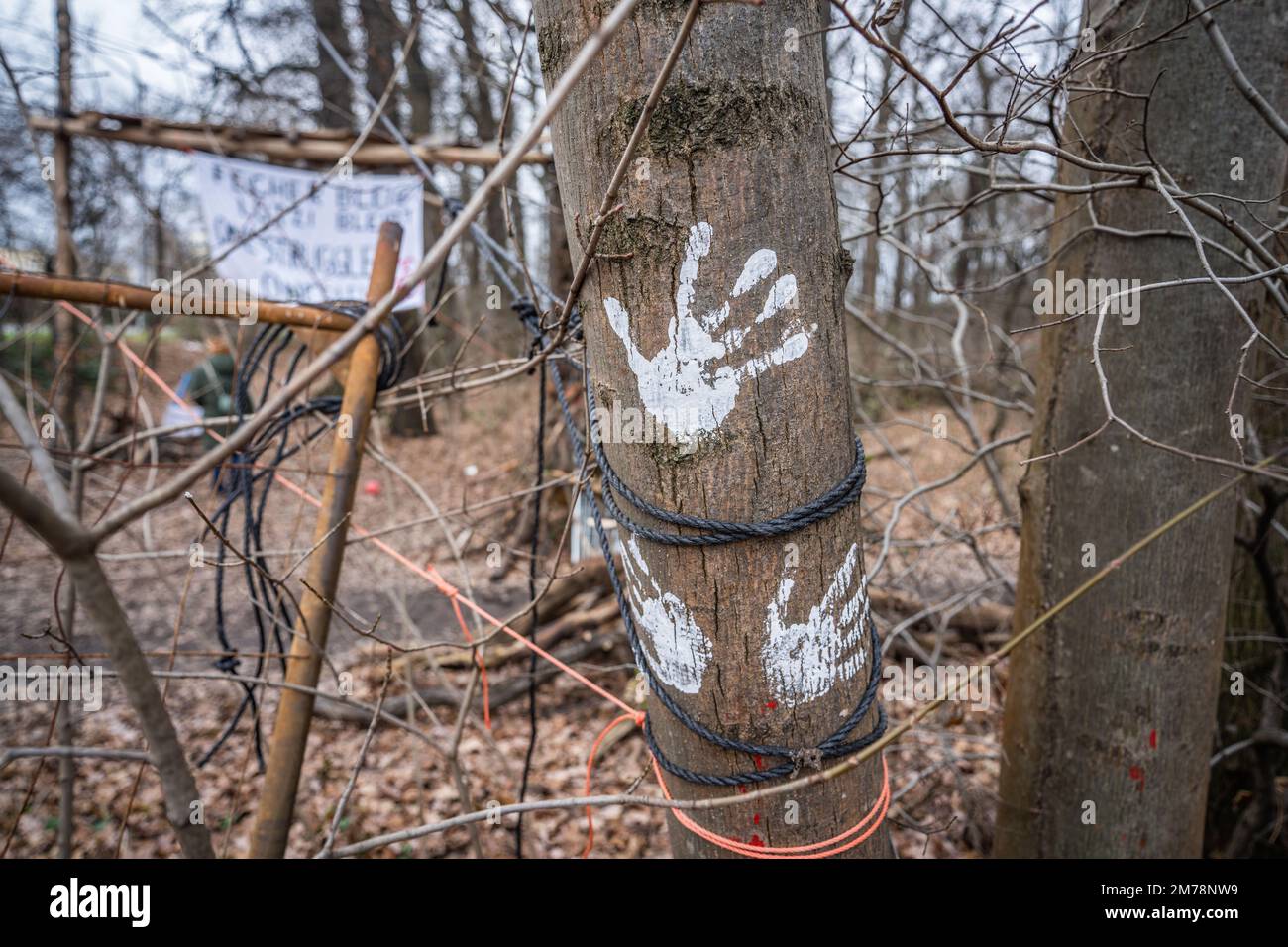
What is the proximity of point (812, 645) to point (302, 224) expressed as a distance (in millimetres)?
3690

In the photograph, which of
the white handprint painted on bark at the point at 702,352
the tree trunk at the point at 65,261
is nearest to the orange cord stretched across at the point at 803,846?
the white handprint painted on bark at the point at 702,352

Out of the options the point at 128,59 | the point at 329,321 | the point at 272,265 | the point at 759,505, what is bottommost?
the point at 759,505

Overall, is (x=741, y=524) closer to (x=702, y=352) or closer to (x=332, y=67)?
(x=702, y=352)

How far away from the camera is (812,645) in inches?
44.3

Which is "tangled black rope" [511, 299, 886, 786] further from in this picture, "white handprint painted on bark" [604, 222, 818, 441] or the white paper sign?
the white paper sign

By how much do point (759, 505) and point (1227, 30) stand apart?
66.4 inches

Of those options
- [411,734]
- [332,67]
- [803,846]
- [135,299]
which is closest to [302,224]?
[135,299]

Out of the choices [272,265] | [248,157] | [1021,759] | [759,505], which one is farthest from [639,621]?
[248,157]

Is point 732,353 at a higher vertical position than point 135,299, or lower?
lower

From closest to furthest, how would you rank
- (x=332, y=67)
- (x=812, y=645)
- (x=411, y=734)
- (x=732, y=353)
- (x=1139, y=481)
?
(x=732, y=353)
(x=812, y=645)
(x=1139, y=481)
(x=411, y=734)
(x=332, y=67)

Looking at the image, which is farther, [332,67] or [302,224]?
[332,67]

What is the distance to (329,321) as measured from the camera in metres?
1.88

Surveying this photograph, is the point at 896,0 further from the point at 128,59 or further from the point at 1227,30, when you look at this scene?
the point at 128,59
